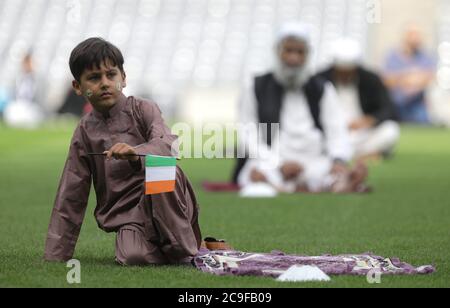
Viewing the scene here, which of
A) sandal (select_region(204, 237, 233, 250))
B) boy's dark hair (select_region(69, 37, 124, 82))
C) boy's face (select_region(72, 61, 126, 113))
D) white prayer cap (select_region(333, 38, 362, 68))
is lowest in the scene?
sandal (select_region(204, 237, 233, 250))

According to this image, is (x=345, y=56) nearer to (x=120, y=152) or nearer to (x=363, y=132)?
(x=363, y=132)

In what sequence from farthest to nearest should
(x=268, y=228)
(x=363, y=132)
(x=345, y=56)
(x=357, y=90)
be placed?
(x=363, y=132) → (x=345, y=56) → (x=357, y=90) → (x=268, y=228)

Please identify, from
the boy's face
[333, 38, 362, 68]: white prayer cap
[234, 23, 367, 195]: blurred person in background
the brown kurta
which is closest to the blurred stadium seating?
[333, 38, 362, 68]: white prayer cap

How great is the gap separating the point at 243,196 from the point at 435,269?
4.55m

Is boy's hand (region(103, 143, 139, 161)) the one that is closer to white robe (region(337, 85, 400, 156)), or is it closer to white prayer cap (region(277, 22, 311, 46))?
white prayer cap (region(277, 22, 311, 46))

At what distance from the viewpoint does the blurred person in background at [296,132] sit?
9.77 meters

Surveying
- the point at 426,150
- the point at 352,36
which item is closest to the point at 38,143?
the point at 426,150

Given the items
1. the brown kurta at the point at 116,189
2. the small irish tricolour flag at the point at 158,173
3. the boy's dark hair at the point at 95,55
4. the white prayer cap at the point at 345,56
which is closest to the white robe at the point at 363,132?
the white prayer cap at the point at 345,56

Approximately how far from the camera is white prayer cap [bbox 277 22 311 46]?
9742 millimetres

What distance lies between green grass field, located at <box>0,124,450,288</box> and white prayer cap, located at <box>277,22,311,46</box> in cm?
141

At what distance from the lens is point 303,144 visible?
32.7 ft

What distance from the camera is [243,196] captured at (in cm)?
938

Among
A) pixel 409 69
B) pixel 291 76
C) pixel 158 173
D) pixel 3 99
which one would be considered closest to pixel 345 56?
pixel 291 76

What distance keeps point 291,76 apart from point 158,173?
5401mm
